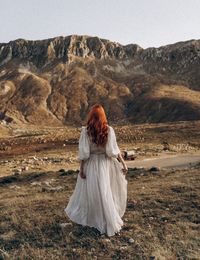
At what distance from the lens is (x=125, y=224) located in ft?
32.8

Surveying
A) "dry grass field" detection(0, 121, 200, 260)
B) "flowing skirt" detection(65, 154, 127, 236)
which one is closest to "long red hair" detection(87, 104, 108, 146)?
"flowing skirt" detection(65, 154, 127, 236)

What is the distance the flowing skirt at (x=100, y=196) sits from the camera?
9.19 meters

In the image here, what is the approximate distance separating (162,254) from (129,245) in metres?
0.82

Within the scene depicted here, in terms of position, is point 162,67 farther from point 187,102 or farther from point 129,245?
point 129,245

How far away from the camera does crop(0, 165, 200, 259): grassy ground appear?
8.38m

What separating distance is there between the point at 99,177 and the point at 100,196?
391 millimetres

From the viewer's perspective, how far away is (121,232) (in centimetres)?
944

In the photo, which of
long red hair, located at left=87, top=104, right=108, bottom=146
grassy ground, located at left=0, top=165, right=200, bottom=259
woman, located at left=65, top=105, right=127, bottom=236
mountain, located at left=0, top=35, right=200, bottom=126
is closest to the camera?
grassy ground, located at left=0, top=165, right=200, bottom=259

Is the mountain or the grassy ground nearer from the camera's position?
the grassy ground

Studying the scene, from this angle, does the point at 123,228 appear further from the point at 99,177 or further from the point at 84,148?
the point at 84,148

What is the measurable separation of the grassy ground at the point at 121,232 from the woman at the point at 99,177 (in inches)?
11.7

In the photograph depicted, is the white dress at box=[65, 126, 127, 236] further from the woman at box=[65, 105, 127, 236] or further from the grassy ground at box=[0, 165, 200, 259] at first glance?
the grassy ground at box=[0, 165, 200, 259]

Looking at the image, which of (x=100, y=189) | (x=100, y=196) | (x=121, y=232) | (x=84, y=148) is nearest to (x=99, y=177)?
(x=100, y=189)

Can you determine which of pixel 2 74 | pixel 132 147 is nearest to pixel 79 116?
pixel 2 74
